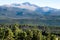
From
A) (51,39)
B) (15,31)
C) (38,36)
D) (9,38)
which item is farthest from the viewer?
(15,31)

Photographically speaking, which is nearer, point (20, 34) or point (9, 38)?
point (9, 38)

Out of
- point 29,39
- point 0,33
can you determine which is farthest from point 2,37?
point 29,39

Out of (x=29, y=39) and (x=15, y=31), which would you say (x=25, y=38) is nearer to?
(x=29, y=39)

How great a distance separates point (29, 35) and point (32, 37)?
269 cm

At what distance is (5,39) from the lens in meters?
85.4

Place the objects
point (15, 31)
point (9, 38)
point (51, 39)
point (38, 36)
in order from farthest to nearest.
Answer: point (15, 31) → point (51, 39) → point (38, 36) → point (9, 38)

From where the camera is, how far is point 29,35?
94.8 meters

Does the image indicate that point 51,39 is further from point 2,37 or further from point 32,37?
point 2,37

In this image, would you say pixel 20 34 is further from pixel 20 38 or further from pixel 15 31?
pixel 15 31

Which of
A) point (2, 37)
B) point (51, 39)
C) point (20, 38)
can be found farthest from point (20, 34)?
point (51, 39)

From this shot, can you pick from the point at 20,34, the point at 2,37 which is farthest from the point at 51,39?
the point at 2,37

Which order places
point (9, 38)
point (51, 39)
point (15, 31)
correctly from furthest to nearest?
1. point (15, 31)
2. point (51, 39)
3. point (9, 38)

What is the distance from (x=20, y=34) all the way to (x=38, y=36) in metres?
9.50

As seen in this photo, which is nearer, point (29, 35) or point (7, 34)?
point (7, 34)
